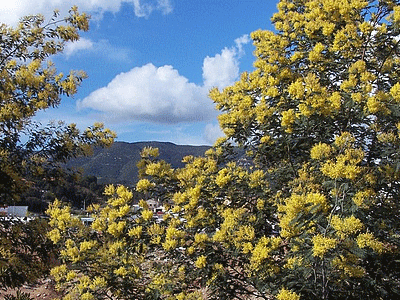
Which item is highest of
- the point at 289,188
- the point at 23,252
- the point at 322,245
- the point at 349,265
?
the point at 289,188

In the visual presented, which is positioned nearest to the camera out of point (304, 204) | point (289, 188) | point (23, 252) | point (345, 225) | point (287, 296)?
point (345, 225)

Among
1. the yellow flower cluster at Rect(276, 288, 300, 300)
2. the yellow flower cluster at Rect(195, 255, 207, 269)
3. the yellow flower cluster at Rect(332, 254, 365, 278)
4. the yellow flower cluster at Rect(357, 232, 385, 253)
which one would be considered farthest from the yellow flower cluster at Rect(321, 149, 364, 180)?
the yellow flower cluster at Rect(195, 255, 207, 269)

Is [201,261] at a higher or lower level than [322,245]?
lower

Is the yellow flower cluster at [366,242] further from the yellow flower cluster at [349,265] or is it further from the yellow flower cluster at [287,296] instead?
the yellow flower cluster at [287,296]

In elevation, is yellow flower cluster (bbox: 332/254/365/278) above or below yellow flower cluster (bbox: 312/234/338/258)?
below

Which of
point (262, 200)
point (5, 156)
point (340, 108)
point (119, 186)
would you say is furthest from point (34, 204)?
point (340, 108)

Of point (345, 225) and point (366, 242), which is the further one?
point (366, 242)

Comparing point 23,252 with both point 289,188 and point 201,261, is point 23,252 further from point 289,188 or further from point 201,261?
point 289,188

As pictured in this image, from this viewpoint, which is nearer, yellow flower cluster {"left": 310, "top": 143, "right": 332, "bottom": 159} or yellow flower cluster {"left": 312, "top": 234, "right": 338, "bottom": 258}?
yellow flower cluster {"left": 312, "top": 234, "right": 338, "bottom": 258}

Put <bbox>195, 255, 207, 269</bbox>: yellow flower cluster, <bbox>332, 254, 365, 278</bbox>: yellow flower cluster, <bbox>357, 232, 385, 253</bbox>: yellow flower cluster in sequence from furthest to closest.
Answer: <bbox>195, 255, 207, 269</bbox>: yellow flower cluster < <bbox>332, 254, 365, 278</bbox>: yellow flower cluster < <bbox>357, 232, 385, 253</bbox>: yellow flower cluster

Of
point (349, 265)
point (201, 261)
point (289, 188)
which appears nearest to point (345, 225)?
point (349, 265)

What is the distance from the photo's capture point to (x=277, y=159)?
547 centimetres

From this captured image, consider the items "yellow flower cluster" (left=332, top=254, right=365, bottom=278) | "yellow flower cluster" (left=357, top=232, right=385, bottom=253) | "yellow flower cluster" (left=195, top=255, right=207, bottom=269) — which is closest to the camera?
"yellow flower cluster" (left=357, top=232, right=385, bottom=253)

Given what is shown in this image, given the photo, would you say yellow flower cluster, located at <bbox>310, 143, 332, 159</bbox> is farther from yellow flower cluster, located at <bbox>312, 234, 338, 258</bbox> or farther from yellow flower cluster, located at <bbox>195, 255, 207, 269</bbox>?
yellow flower cluster, located at <bbox>195, 255, 207, 269</bbox>
